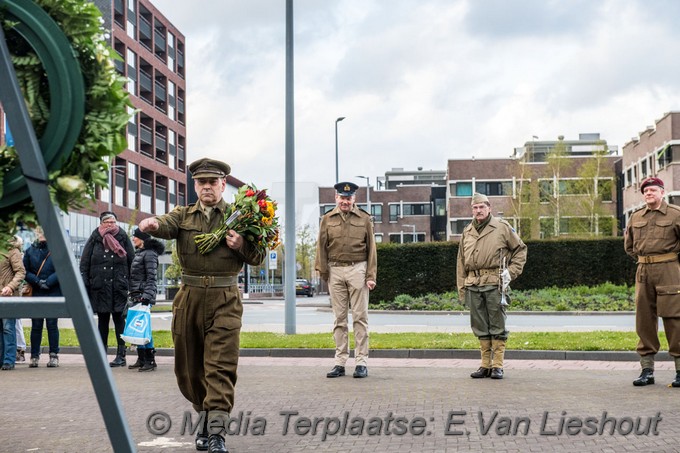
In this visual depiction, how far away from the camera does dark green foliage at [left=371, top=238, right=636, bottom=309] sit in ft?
96.4

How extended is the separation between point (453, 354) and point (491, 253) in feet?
9.54

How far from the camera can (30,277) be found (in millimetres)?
11867

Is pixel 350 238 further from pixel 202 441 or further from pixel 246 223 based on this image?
pixel 202 441

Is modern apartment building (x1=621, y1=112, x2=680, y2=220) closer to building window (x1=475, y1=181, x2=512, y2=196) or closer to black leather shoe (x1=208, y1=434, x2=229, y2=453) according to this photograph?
building window (x1=475, y1=181, x2=512, y2=196)

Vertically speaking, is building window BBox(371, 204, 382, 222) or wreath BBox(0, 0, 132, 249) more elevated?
building window BBox(371, 204, 382, 222)

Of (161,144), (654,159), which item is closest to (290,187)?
(654,159)

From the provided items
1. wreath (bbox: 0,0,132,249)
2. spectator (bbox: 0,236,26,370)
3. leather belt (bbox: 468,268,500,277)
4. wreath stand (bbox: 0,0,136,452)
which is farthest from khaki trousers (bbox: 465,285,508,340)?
wreath stand (bbox: 0,0,136,452)

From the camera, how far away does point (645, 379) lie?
9031 mm

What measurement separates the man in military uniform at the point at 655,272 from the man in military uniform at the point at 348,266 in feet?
9.84

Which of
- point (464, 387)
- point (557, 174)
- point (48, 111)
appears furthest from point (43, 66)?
point (557, 174)

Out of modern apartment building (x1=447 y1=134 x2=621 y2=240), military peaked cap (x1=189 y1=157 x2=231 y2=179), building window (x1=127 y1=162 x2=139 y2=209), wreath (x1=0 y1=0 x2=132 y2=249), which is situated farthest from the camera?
modern apartment building (x1=447 y1=134 x2=621 y2=240)

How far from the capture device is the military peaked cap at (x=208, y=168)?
19.9ft

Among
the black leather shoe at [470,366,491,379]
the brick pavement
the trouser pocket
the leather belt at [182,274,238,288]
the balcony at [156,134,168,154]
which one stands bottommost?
the brick pavement

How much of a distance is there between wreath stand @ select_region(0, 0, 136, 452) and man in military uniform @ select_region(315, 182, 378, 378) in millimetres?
7294
